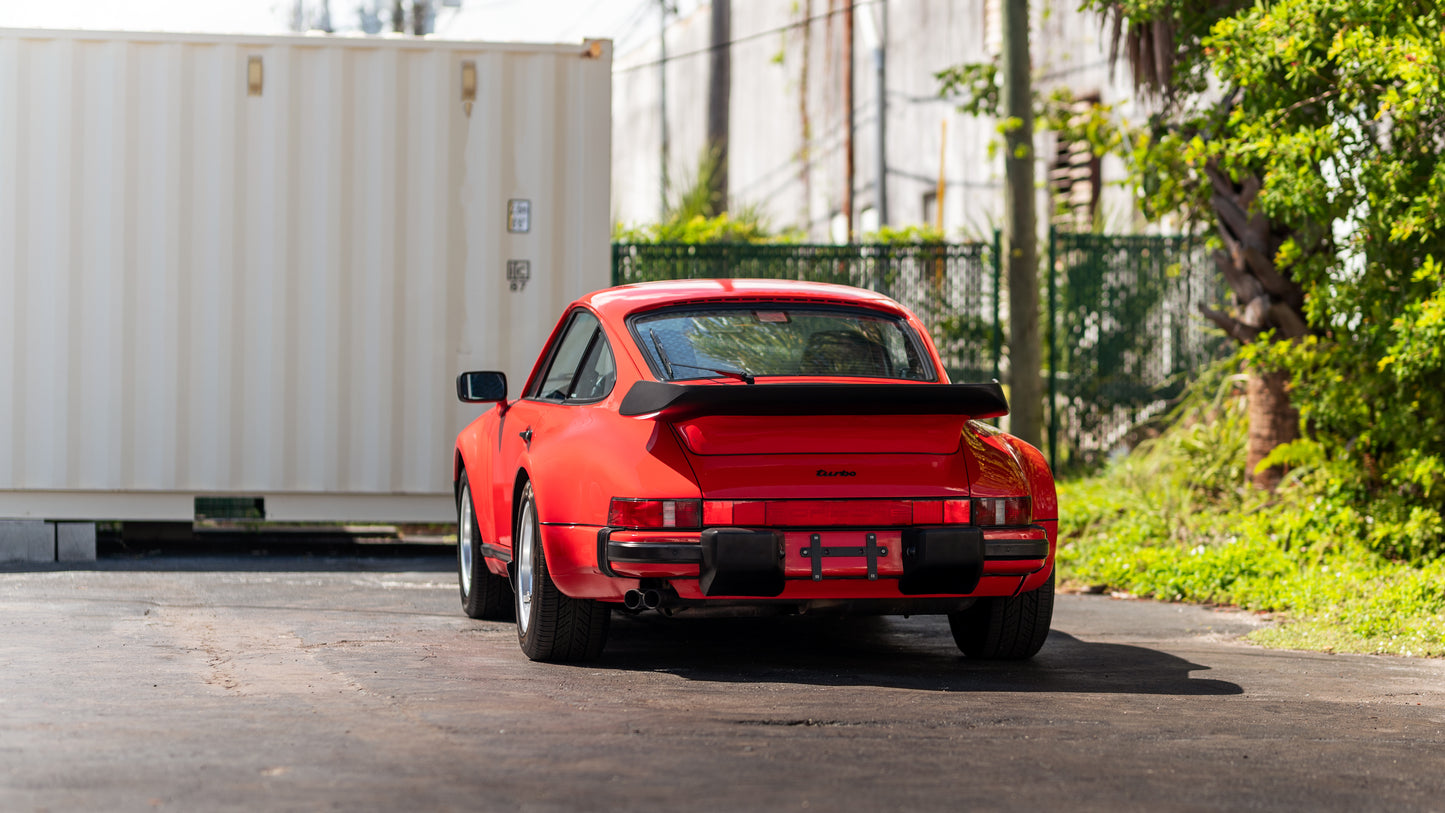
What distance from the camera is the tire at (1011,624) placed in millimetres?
7082

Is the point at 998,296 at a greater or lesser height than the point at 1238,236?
lesser

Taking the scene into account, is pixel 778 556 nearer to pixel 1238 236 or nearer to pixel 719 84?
pixel 1238 236

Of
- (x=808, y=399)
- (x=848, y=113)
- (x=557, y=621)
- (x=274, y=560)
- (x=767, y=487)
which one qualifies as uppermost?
(x=848, y=113)

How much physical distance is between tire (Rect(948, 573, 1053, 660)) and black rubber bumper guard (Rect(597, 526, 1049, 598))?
0.58 meters

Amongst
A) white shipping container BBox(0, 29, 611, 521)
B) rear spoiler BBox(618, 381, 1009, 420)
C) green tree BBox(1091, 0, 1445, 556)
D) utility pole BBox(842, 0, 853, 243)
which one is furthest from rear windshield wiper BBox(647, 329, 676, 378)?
utility pole BBox(842, 0, 853, 243)

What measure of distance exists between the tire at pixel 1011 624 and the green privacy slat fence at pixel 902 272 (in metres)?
6.85

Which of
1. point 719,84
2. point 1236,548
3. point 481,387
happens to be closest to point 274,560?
point 481,387

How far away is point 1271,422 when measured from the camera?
11.6m

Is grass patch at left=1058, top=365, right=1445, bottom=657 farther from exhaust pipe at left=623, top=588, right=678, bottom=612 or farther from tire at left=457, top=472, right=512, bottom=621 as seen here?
tire at left=457, top=472, right=512, bottom=621

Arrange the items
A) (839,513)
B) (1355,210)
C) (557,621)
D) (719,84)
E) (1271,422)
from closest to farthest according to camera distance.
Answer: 1. (839,513)
2. (557,621)
3. (1355,210)
4. (1271,422)
5. (719,84)

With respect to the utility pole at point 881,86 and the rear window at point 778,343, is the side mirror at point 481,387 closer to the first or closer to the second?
the rear window at point 778,343

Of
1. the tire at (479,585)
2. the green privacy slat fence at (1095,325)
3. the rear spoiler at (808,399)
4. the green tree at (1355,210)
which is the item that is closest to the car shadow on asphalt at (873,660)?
the tire at (479,585)

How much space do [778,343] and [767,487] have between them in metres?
0.90

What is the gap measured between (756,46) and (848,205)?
9.78 meters
